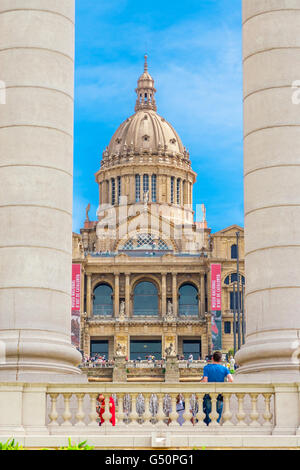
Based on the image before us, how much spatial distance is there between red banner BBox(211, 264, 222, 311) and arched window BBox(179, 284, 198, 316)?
270 inches

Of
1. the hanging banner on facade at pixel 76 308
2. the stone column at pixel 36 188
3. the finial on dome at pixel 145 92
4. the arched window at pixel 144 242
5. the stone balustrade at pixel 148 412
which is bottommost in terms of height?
the stone balustrade at pixel 148 412

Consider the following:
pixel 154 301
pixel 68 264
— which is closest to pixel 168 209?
pixel 154 301

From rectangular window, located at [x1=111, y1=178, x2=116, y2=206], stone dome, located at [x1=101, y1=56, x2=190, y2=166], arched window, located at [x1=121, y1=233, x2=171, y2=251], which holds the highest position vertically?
stone dome, located at [x1=101, y1=56, x2=190, y2=166]

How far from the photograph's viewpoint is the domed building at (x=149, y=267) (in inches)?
5428

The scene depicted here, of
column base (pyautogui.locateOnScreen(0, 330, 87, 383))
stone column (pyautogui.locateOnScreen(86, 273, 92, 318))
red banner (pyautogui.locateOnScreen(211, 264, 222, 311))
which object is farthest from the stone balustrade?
stone column (pyautogui.locateOnScreen(86, 273, 92, 318))

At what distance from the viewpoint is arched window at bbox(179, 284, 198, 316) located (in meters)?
144

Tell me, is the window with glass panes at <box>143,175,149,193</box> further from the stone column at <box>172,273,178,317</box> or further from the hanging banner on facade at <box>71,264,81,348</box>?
the hanging banner on facade at <box>71,264,81,348</box>

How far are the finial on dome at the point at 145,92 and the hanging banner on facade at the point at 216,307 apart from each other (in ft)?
176

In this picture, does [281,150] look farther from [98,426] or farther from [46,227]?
[98,426]

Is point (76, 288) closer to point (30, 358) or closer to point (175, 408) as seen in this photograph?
point (30, 358)

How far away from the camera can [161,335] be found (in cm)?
13762

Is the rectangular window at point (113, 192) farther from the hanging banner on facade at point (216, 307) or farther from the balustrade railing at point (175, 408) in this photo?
the balustrade railing at point (175, 408)

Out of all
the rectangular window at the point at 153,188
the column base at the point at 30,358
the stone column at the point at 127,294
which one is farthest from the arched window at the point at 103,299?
the column base at the point at 30,358
